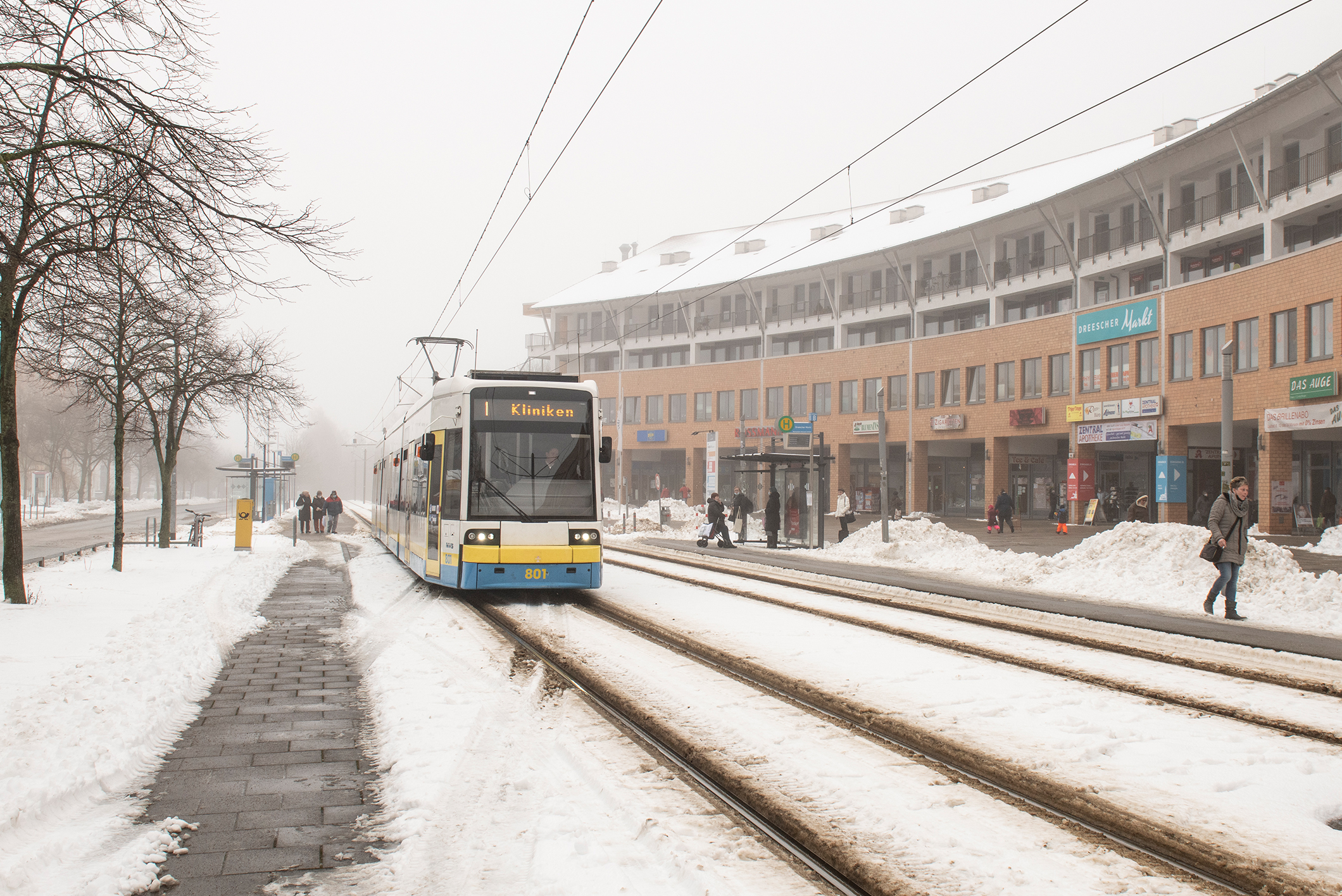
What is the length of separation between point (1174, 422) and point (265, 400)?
1152 inches

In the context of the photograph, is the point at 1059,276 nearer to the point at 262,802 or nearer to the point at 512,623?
the point at 512,623

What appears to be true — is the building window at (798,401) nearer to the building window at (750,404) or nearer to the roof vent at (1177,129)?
the building window at (750,404)

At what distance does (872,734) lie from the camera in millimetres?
6422

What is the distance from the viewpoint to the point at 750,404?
61.3 m

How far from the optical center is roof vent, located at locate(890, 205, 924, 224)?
202ft

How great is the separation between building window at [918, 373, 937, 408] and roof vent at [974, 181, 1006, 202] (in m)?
13.0

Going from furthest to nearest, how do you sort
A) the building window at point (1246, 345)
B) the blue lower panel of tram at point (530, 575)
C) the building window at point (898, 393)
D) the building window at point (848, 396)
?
1. the building window at point (848, 396)
2. the building window at point (898, 393)
3. the building window at point (1246, 345)
4. the blue lower panel of tram at point (530, 575)

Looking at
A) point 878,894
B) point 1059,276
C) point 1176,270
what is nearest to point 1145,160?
point 1176,270

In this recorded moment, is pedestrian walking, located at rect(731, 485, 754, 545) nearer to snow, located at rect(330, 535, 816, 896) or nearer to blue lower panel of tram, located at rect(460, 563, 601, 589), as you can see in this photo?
blue lower panel of tram, located at rect(460, 563, 601, 589)

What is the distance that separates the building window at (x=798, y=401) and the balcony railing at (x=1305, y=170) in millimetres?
27354

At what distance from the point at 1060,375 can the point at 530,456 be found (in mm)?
33282

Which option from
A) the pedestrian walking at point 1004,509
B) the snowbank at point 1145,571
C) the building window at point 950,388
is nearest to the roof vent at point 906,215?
the building window at point 950,388

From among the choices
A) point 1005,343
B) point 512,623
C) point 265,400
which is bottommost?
point 512,623

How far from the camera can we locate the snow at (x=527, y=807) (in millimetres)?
4043
